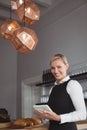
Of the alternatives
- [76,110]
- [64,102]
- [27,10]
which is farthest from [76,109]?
[27,10]

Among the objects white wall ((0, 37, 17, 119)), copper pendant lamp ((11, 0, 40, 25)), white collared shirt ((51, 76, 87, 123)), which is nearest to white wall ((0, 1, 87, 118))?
white wall ((0, 37, 17, 119))

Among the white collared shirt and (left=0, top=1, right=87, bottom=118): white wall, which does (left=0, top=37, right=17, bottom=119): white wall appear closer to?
(left=0, top=1, right=87, bottom=118): white wall

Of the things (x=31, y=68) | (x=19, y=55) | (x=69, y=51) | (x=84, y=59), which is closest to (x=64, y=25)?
(x=69, y=51)

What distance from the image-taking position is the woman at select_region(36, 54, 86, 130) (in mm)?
1652

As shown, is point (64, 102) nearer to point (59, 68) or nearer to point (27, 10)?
point (59, 68)

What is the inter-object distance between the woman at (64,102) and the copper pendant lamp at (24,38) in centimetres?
119

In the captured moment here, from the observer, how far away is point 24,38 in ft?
9.59

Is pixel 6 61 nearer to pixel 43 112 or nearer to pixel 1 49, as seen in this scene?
pixel 1 49

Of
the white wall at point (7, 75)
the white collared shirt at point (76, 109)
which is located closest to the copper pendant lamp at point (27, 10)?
the white collared shirt at point (76, 109)

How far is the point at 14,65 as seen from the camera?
638cm

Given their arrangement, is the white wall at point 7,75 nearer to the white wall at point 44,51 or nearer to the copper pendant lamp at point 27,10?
the white wall at point 44,51

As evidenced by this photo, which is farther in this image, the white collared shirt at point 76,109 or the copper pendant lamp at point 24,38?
the copper pendant lamp at point 24,38

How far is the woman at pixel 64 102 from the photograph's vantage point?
5.42 ft

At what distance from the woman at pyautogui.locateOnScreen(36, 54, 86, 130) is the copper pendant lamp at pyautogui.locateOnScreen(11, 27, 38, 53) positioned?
1189 mm
